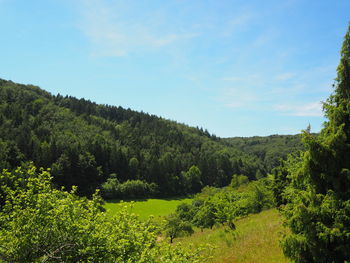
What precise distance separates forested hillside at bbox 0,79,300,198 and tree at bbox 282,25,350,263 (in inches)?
2909

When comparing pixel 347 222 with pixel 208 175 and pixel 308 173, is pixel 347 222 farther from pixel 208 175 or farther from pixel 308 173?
pixel 208 175

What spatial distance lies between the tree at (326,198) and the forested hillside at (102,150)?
73.9 meters

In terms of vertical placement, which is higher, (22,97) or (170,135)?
(22,97)

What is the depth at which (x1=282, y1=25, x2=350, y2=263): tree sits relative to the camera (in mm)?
7708

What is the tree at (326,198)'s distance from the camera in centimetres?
771

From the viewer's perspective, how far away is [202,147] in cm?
18012

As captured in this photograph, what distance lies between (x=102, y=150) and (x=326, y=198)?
105549 mm

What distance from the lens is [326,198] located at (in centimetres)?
804

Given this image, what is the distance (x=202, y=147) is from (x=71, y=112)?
9296 centimetres

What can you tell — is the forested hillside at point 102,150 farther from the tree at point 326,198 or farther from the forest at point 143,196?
the tree at point 326,198

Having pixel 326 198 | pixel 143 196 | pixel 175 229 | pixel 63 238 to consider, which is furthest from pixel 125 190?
pixel 326 198

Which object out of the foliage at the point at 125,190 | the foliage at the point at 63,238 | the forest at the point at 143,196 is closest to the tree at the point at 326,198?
the forest at the point at 143,196

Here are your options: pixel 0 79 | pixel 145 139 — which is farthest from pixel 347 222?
pixel 0 79

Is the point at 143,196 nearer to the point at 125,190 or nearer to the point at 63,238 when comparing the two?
the point at 125,190
